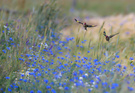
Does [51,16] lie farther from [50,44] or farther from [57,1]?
[50,44]

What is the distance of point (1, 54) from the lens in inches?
126

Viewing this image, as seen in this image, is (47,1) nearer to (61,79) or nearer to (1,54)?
(1,54)

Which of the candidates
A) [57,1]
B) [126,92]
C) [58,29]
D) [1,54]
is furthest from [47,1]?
[126,92]

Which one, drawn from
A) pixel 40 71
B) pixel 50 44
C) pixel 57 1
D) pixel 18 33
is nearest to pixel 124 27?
pixel 57 1

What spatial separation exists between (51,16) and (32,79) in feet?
9.78

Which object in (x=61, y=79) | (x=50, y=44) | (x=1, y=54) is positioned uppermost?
(x=50, y=44)

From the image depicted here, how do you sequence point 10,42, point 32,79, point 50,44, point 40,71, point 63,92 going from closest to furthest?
point 63,92 < point 32,79 < point 40,71 < point 10,42 < point 50,44

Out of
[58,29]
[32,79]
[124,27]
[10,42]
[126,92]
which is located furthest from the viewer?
[124,27]

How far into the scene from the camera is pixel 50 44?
410 centimetres

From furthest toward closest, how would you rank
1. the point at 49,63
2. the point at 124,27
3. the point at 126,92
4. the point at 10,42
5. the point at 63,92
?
the point at 124,27, the point at 10,42, the point at 49,63, the point at 63,92, the point at 126,92

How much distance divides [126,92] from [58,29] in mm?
3250

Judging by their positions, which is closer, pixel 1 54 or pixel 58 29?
pixel 1 54

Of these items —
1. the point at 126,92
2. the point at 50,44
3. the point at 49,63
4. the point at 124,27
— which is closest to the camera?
the point at 126,92

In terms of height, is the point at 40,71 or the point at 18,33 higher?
the point at 18,33
